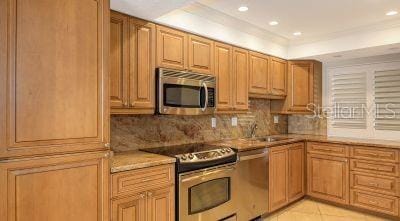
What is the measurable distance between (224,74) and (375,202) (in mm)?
2580

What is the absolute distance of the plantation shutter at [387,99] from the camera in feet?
12.5

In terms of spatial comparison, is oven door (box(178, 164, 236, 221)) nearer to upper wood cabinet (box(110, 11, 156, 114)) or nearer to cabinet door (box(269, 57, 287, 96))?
upper wood cabinet (box(110, 11, 156, 114))

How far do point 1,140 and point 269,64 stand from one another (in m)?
3.41

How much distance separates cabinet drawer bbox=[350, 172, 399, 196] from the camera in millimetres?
3273

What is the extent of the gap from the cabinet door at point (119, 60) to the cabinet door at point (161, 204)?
0.84 meters

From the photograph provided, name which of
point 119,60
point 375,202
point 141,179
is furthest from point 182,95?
point 375,202

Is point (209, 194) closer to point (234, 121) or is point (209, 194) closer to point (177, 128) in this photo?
point (177, 128)

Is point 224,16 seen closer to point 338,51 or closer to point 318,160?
point 338,51

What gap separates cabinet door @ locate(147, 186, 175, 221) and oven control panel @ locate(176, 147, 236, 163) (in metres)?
0.28

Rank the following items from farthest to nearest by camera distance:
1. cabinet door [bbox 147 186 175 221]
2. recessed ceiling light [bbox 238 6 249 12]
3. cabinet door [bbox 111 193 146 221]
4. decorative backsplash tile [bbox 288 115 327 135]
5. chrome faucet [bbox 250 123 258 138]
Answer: decorative backsplash tile [bbox 288 115 327 135], chrome faucet [bbox 250 123 258 138], recessed ceiling light [bbox 238 6 249 12], cabinet door [bbox 147 186 175 221], cabinet door [bbox 111 193 146 221]

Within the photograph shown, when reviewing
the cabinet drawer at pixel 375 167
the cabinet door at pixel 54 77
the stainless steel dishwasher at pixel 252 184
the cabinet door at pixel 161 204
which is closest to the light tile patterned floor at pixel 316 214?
the stainless steel dishwasher at pixel 252 184

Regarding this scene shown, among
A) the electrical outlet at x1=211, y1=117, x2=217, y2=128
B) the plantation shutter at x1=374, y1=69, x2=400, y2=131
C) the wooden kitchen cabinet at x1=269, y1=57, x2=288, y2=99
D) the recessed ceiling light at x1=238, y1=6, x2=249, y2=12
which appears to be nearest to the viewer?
the recessed ceiling light at x1=238, y1=6, x2=249, y2=12

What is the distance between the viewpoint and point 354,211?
361cm

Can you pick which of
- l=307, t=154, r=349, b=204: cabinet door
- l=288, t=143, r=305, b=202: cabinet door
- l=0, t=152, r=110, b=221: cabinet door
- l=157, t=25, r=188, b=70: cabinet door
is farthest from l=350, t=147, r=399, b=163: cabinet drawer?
l=0, t=152, r=110, b=221: cabinet door
